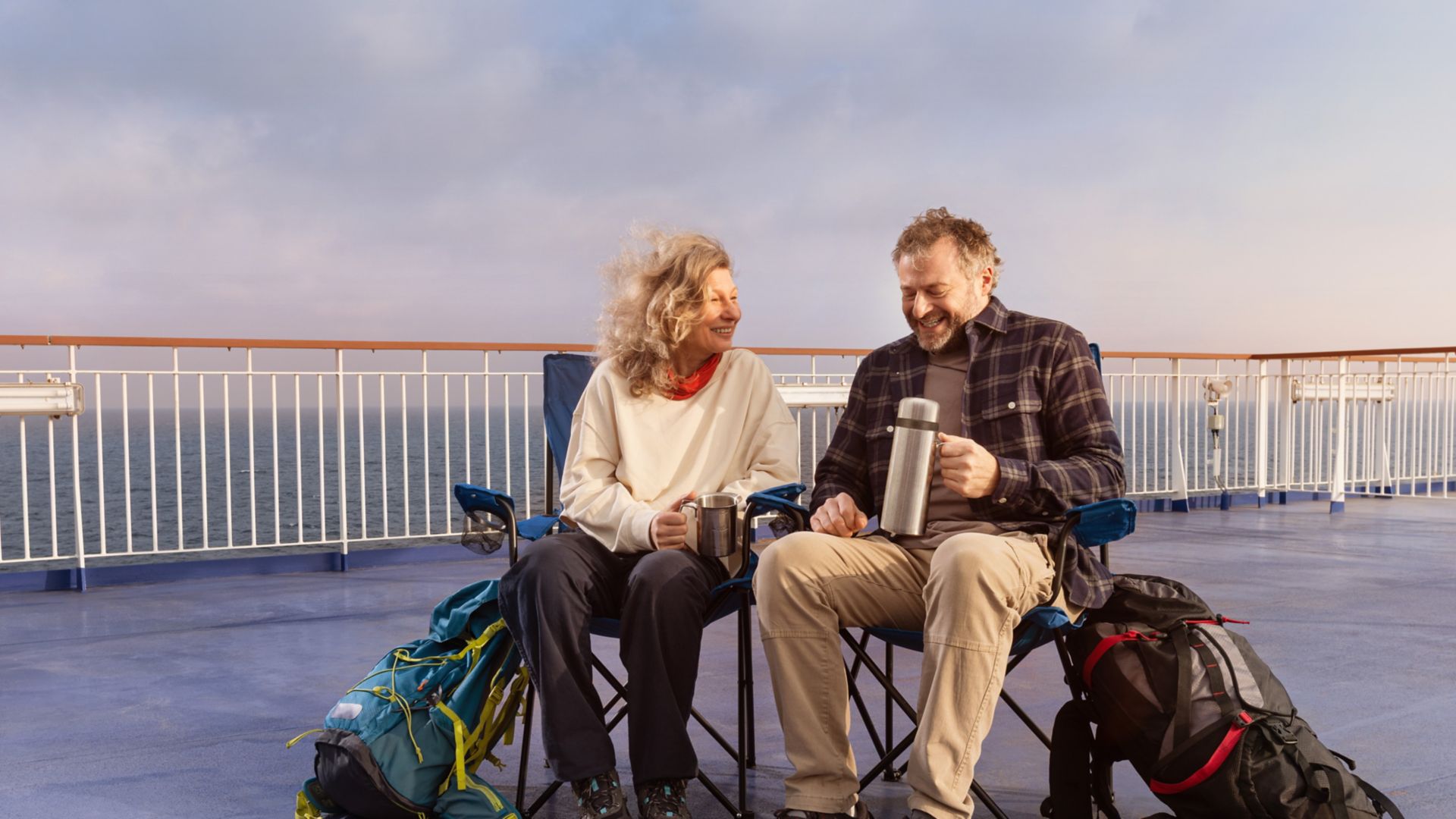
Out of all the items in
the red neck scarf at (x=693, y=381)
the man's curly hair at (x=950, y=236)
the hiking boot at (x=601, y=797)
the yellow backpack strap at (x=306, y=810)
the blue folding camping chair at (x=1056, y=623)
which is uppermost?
the man's curly hair at (x=950, y=236)

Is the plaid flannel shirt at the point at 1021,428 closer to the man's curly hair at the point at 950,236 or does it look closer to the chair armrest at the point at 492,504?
the man's curly hair at the point at 950,236

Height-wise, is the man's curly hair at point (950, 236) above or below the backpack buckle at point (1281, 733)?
above

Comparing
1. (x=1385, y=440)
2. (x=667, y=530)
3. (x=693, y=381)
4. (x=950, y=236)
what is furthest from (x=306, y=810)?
(x=1385, y=440)

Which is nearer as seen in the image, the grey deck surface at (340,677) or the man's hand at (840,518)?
the man's hand at (840,518)

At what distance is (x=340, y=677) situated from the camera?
2.98m

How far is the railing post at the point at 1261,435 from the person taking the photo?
771cm

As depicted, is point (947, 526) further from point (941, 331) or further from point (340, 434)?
point (340, 434)

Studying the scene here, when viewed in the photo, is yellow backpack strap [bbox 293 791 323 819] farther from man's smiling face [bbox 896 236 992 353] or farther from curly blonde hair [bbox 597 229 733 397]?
man's smiling face [bbox 896 236 992 353]

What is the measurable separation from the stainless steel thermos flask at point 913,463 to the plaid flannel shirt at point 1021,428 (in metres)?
0.16

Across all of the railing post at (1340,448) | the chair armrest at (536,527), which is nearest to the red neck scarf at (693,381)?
the chair armrest at (536,527)

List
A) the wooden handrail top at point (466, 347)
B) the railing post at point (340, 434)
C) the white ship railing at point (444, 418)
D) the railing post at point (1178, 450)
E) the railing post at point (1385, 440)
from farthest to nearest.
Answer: the railing post at point (1385, 440), the railing post at point (1178, 450), the railing post at point (340, 434), the white ship railing at point (444, 418), the wooden handrail top at point (466, 347)

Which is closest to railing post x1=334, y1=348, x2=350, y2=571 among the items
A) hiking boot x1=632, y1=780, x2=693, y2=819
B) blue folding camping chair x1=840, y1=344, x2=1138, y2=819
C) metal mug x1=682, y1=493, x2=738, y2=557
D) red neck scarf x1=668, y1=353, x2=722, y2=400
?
red neck scarf x1=668, y1=353, x2=722, y2=400

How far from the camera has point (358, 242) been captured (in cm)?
1511

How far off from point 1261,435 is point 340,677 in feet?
23.1
